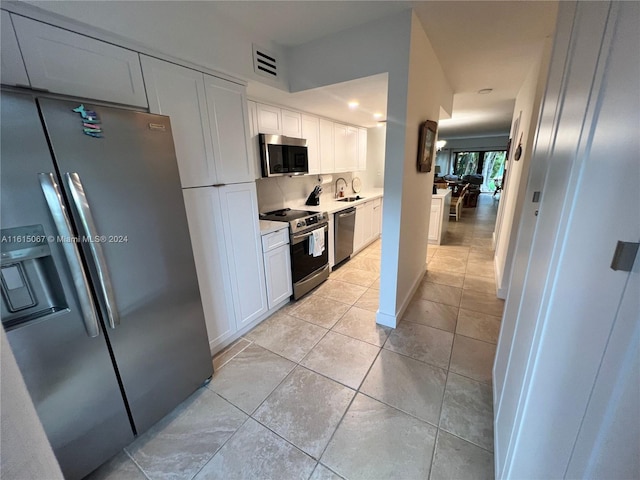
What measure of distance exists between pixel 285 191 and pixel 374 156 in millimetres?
2775

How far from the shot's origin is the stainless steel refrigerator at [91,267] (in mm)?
957

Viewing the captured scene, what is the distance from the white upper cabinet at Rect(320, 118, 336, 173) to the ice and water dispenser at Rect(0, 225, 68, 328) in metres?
2.96

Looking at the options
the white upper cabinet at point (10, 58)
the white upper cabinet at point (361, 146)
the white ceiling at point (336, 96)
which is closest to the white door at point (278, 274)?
the white ceiling at point (336, 96)

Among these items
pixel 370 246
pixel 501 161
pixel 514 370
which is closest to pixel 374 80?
pixel 514 370

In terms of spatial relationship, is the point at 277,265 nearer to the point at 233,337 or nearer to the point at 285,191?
the point at 233,337

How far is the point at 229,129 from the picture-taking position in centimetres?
191

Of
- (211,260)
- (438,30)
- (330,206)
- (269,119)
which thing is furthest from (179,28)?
(330,206)

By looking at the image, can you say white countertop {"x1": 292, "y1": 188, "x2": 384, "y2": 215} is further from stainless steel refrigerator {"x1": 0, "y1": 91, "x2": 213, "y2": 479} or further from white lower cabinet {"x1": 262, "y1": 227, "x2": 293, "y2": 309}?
stainless steel refrigerator {"x1": 0, "y1": 91, "x2": 213, "y2": 479}

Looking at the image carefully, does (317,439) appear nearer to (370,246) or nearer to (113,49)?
(113,49)

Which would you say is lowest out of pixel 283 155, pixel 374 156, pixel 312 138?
pixel 283 155

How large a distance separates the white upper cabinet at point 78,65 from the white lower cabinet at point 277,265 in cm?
136

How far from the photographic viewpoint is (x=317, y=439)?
4.57 ft

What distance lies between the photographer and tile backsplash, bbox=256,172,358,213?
311 cm

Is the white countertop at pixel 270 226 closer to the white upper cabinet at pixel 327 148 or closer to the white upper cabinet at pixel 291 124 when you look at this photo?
the white upper cabinet at pixel 291 124
